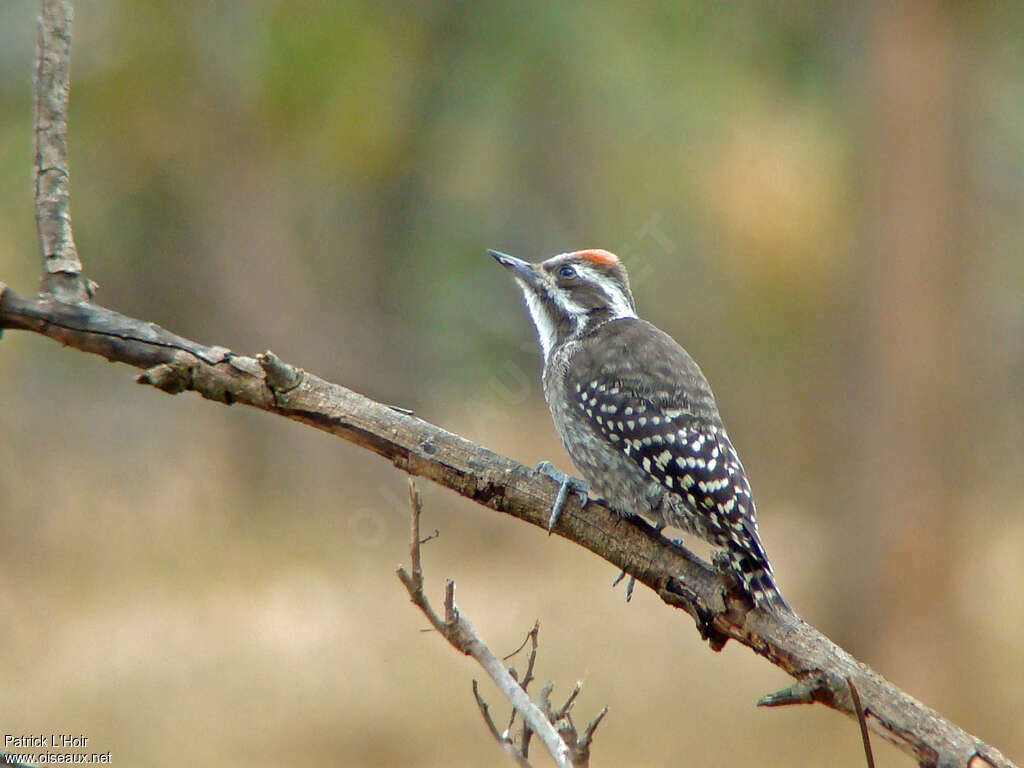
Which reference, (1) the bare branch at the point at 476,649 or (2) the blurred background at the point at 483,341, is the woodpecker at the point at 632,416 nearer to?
(1) the bare branch at the point at 476,649

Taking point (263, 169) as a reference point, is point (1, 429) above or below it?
below

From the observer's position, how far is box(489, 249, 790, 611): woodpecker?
3713 mm

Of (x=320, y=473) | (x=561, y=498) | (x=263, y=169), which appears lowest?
(x=320, y=473)

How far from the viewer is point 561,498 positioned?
3305 millimetres

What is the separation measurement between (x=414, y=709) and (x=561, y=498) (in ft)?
15.4

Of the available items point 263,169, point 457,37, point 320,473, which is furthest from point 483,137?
point 320,473

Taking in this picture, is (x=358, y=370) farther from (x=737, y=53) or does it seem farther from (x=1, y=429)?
(x=737, y=53)

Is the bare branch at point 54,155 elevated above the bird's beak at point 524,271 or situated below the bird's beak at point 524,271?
above

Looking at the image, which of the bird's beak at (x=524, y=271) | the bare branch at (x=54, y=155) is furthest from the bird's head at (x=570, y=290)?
the bare branch at (x=54, y=155)

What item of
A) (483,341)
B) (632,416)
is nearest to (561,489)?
(632,416)

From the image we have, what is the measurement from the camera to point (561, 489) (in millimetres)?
3314

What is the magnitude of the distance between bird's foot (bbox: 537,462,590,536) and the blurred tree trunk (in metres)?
4.31

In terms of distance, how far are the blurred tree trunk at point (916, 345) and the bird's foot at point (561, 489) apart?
→ 4312 mm

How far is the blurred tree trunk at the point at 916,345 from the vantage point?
716 cm
